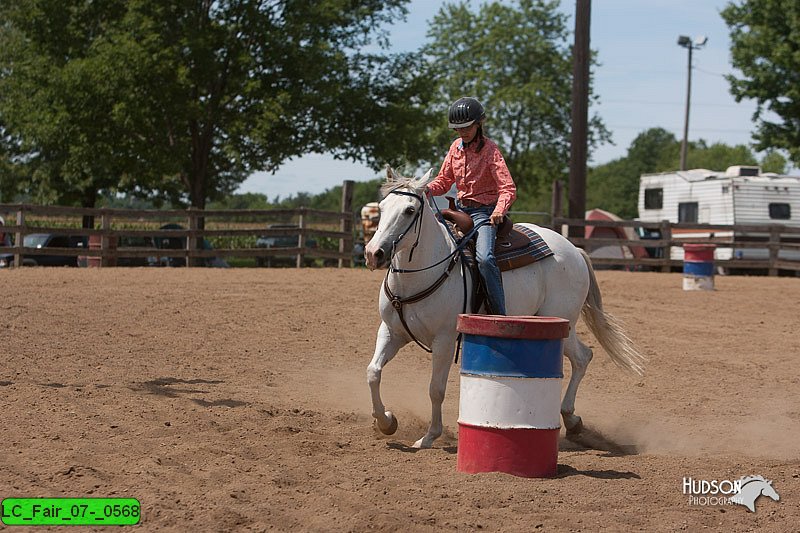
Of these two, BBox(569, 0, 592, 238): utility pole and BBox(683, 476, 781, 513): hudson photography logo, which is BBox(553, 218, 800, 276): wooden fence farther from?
BBox(683, 476, 781, 513): hudson photography logo

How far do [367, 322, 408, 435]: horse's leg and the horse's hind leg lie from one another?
1.47 meters

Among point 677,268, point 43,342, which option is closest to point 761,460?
point 43,342

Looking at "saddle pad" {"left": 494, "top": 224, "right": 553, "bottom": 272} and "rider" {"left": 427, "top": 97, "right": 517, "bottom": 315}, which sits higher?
"rider" {"left": 427, "top": 97, "right": 517, "bottom": 315}

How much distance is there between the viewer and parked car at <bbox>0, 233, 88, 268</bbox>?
20.8 m

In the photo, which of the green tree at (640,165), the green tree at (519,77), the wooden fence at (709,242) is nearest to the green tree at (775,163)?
the green tree at (640,165)

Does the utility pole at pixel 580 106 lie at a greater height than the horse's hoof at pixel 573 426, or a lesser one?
greater

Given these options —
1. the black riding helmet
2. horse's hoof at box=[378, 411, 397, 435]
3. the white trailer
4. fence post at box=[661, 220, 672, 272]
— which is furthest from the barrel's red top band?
the white trailer

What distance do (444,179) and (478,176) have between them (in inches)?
10.1

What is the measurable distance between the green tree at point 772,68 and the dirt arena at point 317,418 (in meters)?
18.9

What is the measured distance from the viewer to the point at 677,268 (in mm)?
25656

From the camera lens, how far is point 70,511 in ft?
14.8

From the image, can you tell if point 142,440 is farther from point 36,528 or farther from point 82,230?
point 82,230

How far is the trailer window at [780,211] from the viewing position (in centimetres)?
2783

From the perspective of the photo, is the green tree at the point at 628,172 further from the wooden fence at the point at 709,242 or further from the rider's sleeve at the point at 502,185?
the rider's sleeve at the point at 502,185
